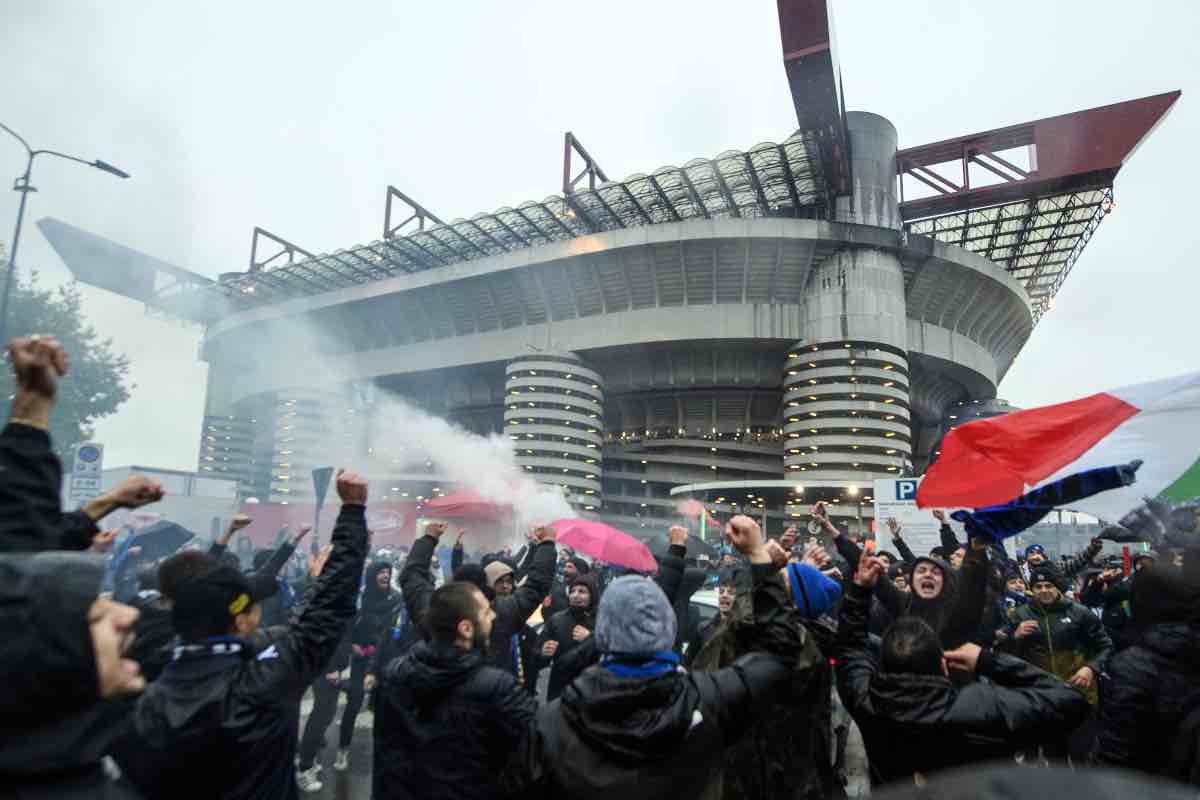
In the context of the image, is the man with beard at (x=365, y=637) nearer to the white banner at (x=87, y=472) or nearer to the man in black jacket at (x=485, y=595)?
the man in black jacket at (x=485, y=595)

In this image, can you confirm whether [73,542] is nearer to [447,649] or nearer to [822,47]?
[447,649]

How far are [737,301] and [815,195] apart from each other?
6.73 m

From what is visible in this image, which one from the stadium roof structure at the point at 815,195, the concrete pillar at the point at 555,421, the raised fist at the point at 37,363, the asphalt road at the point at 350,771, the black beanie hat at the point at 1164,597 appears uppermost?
the stadium roof structure at the point at 815,195

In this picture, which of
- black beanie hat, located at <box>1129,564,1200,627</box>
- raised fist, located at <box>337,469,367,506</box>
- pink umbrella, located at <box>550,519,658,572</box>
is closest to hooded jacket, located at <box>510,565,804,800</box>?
raised fist, located at <box>337,469,367,506</box>

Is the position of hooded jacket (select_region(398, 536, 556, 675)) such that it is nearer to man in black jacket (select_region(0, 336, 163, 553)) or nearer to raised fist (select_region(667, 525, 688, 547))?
raised fist (select_region(667, 525, 688, 547))

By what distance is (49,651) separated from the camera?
4.20ft

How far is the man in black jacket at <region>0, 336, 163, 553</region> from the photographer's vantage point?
1.98 meters

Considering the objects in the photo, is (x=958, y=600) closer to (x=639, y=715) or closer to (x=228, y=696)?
(x=639, y=715)

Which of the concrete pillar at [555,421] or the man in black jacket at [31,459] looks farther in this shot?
the concrete pillar at [555,421]

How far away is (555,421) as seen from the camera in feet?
131

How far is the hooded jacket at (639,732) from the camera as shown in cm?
203

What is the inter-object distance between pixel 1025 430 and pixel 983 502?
86cm

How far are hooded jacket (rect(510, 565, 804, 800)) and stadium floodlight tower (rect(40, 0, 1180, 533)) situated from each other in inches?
1208

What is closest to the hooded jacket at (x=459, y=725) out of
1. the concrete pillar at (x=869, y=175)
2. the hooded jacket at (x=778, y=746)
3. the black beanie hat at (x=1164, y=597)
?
the hooded jacket at (x=778, y=746)
